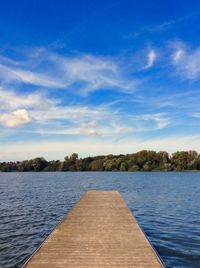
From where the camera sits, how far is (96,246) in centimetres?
1238

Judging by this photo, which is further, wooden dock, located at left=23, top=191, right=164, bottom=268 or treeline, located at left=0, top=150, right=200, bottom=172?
treeline, located at left=0, top=150, right=200, bottom=172

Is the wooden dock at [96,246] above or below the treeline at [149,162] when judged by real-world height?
below

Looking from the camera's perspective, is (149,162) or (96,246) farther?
(149,162)

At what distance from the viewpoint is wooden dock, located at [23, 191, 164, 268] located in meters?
10.4

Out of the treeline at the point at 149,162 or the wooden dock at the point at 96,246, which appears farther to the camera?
the treeline at the point at 149,162

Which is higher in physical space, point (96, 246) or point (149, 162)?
point (149, 162)

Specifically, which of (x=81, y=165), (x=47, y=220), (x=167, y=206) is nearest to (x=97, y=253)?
(x=47, y=220)

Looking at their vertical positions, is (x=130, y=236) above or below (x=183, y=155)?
below

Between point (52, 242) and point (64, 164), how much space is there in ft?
580

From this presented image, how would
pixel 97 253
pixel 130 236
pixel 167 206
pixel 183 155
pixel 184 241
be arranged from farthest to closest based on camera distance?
pixel 183 155 → pixel 167 206 → pixel 184 241 → pixel 130 236 → pixel 97 253

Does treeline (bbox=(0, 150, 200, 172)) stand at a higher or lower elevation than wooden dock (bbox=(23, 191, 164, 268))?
higher

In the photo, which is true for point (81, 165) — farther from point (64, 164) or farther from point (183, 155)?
point (183, 155)

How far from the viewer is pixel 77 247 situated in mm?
12203

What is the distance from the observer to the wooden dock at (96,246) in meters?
10.4
